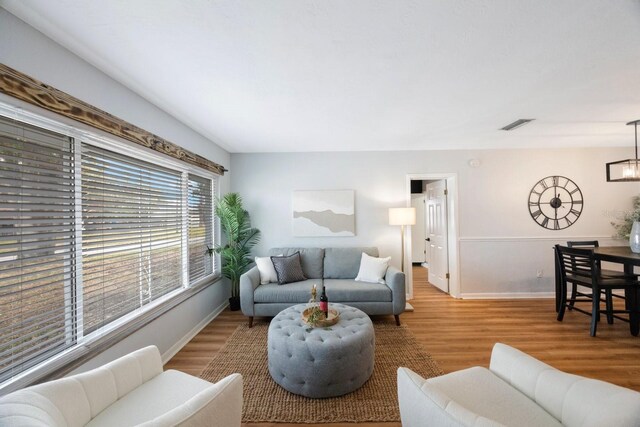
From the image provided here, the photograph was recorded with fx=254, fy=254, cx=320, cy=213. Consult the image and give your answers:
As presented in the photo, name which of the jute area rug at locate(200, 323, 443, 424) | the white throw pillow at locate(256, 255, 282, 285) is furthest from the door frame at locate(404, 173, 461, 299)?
the white throw pillow at locate(256, 255, 282, 285)

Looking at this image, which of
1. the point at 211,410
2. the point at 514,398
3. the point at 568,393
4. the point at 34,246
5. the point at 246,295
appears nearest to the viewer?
the point at 211,410

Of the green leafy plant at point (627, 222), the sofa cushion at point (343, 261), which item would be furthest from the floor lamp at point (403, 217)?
the green leafy plant at point (627, 222)

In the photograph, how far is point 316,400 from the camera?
6.19 ft

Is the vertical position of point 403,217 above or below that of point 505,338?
above

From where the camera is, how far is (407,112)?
8.60 ft

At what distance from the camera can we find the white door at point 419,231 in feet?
22.5

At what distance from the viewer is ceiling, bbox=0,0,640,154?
1.31 meters

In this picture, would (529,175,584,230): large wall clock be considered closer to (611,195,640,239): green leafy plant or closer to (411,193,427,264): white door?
(611,195,640,239): green leafy plant

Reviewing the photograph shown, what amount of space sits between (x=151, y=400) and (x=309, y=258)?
2595 millimetres

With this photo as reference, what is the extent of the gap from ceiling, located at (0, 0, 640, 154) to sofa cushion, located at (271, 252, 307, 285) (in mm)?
1751

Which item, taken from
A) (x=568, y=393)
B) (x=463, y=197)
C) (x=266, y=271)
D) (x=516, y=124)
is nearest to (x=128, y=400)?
(x=568, y=393)

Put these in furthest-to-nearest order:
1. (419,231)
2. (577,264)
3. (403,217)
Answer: (419,231), (403,217), (577,264)

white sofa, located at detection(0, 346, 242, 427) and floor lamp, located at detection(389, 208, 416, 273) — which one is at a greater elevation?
floor lamp, located at detection(389, 208, 416, 273)

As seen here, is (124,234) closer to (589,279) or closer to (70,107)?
(70,107)
